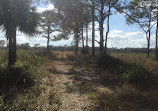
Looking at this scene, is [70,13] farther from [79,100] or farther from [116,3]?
[79,100]

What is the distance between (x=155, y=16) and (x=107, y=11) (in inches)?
388

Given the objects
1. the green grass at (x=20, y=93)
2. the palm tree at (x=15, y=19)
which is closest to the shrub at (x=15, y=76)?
the green grass at (x=20, y=93)

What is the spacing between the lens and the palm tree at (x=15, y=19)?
23.8ft

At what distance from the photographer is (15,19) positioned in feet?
24.7

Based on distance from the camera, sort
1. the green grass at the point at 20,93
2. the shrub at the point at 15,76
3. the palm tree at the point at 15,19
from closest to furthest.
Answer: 1. the green grass at the point at 20,93
2. the shrub at the point at 15,76
3. the palm tree at the point at 15,19

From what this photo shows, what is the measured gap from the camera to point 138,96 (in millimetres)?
4863

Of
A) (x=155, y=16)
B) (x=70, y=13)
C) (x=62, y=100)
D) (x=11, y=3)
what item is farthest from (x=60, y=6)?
(x=155, y=16)

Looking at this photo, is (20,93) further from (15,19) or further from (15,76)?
(15,19)

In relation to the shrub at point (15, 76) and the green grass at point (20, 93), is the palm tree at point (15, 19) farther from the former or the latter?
the green grass at point (20, 93)

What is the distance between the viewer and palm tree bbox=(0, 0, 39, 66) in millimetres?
7262

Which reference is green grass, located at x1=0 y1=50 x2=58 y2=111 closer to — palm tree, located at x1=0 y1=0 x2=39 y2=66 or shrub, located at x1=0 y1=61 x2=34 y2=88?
shrub, located at x1=0 y1=61 x2=34 y2=88

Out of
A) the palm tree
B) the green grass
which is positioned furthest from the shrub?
the palm tree

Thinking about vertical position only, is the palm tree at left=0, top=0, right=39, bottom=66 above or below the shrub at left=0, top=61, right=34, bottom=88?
above

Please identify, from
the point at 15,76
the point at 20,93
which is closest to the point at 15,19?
the point at 15,76
